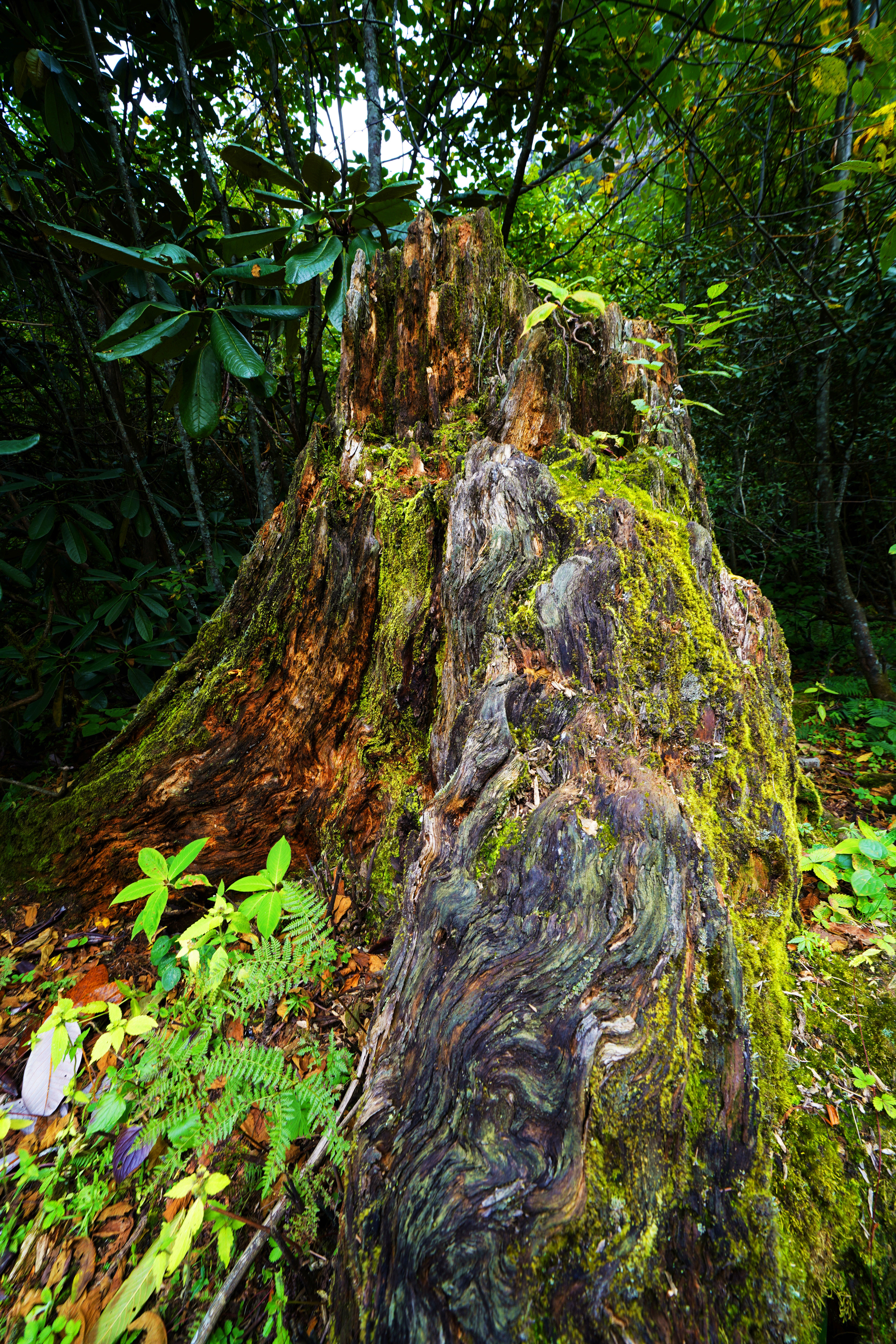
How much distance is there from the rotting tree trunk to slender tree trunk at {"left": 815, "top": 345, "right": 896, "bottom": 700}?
2474 millimetres

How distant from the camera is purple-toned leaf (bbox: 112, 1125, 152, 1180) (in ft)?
5.03

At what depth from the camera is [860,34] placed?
7.11 ft

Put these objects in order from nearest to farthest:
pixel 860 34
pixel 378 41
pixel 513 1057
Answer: pixel 513 1057
pixel 860 34
pixel 378 41

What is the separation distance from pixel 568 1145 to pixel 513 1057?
16 cm

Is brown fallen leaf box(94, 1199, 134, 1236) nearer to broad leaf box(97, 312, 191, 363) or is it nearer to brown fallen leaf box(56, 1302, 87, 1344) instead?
brown fallen leaf box(56, 1302, 87, 1344)

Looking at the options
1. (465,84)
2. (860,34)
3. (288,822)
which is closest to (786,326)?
(860,34)

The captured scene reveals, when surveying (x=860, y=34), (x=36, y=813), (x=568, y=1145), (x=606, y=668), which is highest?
(x=860, y=34)

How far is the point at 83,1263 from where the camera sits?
1.38 meters

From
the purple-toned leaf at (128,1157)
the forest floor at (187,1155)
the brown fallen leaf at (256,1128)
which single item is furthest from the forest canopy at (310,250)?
the brown fallen leaf at (256,1128)

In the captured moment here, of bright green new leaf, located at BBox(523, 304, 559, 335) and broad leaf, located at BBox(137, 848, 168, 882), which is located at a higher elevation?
bright green new leaf, located at BBox(523, 304, 559, 335)

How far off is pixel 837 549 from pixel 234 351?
4701 mm

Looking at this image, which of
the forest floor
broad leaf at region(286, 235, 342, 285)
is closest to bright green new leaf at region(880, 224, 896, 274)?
the forest floor

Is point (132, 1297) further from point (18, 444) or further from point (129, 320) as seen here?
point (129, 320)

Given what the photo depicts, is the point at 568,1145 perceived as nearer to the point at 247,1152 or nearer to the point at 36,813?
the point at 247,1152
